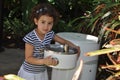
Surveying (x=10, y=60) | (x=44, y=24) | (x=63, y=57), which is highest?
(x=44, y=24)

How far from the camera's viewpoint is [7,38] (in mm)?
5652

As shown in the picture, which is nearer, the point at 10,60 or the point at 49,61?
the point at 49,61

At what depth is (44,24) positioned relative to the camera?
8.84 ft

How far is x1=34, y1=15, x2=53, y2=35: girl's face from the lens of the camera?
2676 millimetres

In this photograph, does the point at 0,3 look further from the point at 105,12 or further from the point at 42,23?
the point at 42,23

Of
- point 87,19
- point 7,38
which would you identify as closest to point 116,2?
point 87,19

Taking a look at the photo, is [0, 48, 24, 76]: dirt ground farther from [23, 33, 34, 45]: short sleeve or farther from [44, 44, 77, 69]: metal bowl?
[44, 44, 77, 69]: metal bowl

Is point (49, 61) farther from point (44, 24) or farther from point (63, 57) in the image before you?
point (44, 24)

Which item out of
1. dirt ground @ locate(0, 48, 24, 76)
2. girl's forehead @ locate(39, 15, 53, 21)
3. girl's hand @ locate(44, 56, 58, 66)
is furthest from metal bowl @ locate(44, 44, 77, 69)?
dirt ground @ locate(0, 48, 24, 76)

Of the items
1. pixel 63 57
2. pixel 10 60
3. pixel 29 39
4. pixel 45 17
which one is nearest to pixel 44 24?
pixel 45 17

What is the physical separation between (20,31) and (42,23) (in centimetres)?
293

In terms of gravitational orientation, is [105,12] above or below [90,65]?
above

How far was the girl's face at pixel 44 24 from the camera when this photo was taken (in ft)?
8.78

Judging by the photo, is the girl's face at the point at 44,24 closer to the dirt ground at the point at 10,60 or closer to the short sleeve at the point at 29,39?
the short sleeve at the point at 29,39
